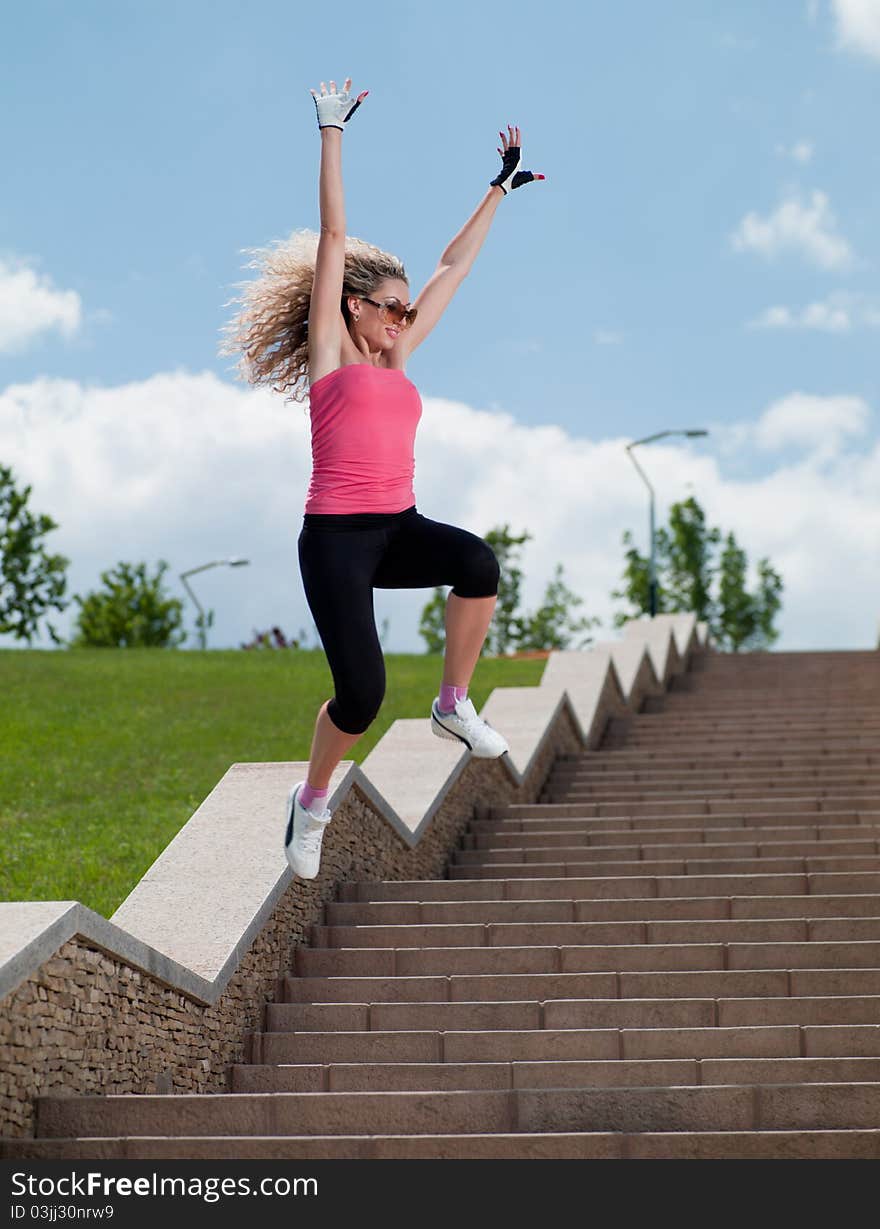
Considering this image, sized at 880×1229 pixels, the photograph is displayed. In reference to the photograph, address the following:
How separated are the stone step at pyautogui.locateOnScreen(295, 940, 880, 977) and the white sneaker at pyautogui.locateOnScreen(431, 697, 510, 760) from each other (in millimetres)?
2807

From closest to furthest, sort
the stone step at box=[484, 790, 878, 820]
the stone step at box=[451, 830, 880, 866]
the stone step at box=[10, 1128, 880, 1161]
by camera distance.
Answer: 1. the stone step at box=[10, 1128, 880, 1161]
2. the stone step at box=[451, 830, 880, 866]
3. the stone step at box=[484, 790, 878, 820]

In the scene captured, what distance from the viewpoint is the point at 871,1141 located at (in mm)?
5930

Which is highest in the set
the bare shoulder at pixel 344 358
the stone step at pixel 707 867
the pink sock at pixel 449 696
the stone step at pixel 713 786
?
the stone step at pixel 713 786

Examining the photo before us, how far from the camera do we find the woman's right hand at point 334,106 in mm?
5809

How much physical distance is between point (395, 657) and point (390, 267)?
2567 cm

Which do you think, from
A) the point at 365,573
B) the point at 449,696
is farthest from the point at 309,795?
the point at 365,573

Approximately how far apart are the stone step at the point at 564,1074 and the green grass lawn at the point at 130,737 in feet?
10.1

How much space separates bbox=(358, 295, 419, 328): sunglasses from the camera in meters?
5.99

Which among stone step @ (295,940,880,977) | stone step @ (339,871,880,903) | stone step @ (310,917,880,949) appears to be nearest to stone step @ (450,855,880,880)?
stone step @ (339,871,880,903)

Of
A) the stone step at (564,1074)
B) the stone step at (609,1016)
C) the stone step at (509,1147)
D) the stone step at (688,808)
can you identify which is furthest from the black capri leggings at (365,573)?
the stone step at (688,808)

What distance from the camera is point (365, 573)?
564cm

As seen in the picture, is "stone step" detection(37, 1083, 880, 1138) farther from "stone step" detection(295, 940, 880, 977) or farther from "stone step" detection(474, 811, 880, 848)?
"stone step" detection(474, 811, 880, 848)

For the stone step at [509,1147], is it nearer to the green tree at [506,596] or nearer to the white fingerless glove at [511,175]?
the white fingerless glove at [511,175]
